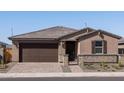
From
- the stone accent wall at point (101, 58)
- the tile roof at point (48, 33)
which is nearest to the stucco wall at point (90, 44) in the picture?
the stone accent wall at point (101, 58)

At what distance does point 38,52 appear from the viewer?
3838 cm

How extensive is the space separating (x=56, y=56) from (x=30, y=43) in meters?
3.27

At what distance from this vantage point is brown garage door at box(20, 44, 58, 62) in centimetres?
3828

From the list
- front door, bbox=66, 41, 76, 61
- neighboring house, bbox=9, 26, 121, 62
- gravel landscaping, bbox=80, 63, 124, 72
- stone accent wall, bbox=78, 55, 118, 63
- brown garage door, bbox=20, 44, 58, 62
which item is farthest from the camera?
brown garage door, bbox=20, 44, 58, 62

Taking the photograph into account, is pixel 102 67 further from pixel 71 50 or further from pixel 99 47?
pixel 71 50

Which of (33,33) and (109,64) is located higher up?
(33,33)

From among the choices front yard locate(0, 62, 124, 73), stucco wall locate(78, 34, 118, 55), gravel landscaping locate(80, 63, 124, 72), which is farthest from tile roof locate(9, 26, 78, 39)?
gravel landscaping locate(80, 63, 124, 72)

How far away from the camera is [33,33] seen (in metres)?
39.6

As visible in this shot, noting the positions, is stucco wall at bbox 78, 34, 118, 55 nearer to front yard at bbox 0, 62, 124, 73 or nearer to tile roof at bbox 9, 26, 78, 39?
front yard at bbox 0, 62, 124, 73

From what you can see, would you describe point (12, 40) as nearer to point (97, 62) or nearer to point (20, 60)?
point (20, 60)

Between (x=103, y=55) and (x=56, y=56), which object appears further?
(x=56, y=56)

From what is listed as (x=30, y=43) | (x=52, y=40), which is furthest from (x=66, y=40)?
(x=30, y=43)

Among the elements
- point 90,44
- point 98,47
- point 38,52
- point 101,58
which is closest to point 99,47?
point 98,47

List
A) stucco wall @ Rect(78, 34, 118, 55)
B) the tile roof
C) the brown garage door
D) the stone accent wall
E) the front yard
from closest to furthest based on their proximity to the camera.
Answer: the front yard < the stone accent wall < stucco wall @ Rect(78, 34, 118, 55) < the tile roof < the brown garage door
